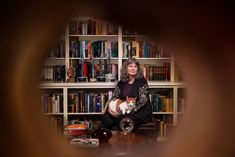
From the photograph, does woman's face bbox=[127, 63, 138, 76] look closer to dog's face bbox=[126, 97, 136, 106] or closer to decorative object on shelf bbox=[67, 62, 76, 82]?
dog's face bbox=[126, 97, 136, 106]

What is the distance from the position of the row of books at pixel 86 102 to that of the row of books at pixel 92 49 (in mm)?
428

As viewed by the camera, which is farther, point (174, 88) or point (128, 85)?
point (174, 88)

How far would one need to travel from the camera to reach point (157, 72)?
12.3ft

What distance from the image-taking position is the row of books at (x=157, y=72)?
12.2 ft

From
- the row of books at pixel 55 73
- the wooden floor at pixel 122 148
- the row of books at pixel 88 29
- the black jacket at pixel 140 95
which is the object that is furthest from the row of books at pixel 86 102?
the wooden floor at pixel 122 148

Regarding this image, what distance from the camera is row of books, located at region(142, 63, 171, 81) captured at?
3729 mm

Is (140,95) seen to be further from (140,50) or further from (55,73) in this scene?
(55,73)

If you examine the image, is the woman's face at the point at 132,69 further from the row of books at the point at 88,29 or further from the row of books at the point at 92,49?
the row of books at the point at 88,29

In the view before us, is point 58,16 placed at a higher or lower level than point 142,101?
higher
